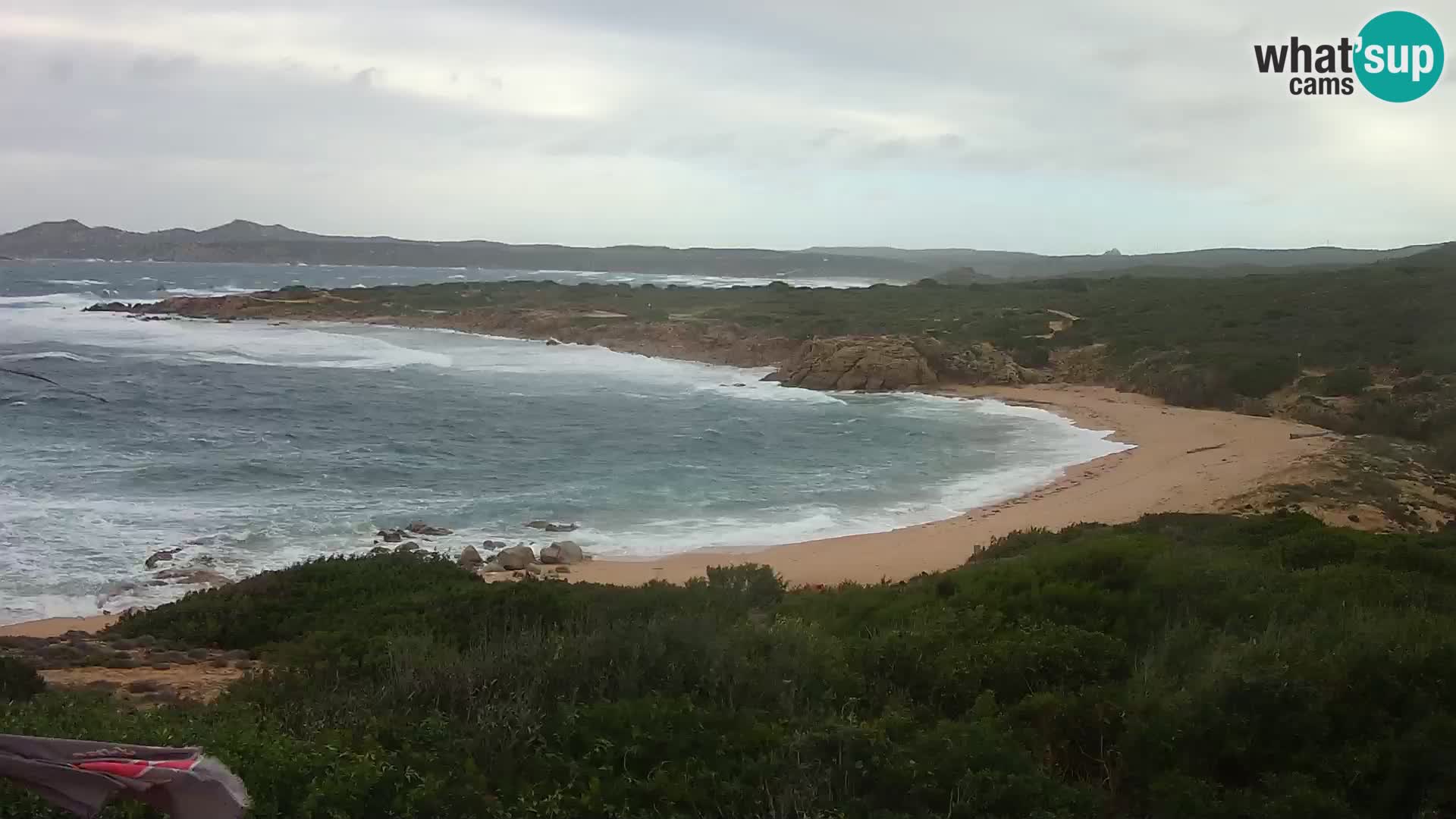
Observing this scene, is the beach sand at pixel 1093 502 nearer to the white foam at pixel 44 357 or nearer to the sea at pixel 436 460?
the sea at pixel 436 460

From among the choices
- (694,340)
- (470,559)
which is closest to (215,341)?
(694,340)

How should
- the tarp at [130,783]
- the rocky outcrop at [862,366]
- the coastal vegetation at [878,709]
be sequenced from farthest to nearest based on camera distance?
the rocky outcrop at [862,366] → the coastal vegetation at [878,709] → the tarp at [130,783]

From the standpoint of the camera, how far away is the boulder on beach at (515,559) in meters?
14.0

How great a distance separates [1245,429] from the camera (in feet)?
79.8

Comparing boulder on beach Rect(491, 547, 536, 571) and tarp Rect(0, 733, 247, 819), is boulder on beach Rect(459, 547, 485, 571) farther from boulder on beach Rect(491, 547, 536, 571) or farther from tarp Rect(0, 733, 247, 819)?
tarp Rect(0, 733, 247, 819)

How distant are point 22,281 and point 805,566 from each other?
116 meters

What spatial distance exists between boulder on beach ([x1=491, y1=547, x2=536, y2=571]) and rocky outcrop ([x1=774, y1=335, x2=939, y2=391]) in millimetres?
23139

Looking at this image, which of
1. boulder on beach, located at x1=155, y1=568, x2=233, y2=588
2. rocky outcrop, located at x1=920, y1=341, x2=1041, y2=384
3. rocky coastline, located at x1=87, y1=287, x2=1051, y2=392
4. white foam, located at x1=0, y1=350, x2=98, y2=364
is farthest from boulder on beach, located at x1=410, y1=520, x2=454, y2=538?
white foam, located at x1=0, y1=350, x2=98, y2=364

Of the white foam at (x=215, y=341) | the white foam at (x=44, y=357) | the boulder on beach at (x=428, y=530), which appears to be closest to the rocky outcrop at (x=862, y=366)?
the white foam at (x=215, y=341)

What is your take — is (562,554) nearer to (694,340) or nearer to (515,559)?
(515,559)

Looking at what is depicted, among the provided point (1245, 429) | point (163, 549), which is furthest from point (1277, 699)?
point (1245, 429)

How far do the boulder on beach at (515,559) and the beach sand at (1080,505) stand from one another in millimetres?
586

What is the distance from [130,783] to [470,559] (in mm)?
11500

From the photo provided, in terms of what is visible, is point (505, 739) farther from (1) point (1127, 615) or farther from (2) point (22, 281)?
(2) point (22, 281)
